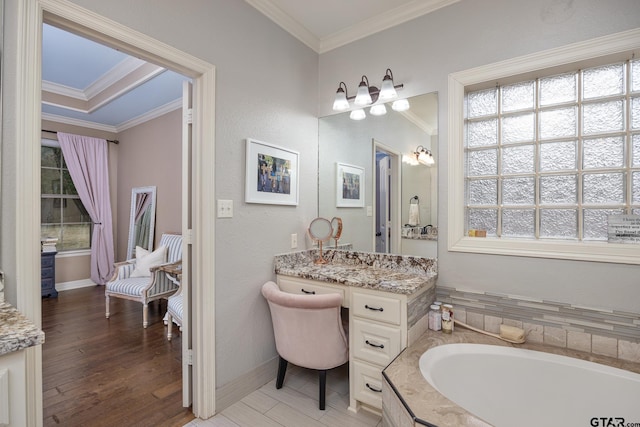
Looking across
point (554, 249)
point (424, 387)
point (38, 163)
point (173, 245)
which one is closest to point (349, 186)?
point (554, 249)

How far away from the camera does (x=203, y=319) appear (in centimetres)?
182

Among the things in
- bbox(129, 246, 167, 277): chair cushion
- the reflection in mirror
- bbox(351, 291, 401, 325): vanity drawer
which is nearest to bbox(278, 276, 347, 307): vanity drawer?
bbox(351, 291, 401, 325): vanity drawer

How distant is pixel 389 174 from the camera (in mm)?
2383

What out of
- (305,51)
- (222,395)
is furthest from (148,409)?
(305,51)

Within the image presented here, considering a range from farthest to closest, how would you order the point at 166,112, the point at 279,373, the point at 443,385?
the point at 166,112, the point at 279,373, the point at 443,385

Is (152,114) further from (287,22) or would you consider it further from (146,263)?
(287,22)

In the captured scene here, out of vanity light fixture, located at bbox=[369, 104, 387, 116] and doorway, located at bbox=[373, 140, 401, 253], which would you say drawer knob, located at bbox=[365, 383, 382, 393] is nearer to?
doorway, located at bbox=[373, 140, 401, 253]

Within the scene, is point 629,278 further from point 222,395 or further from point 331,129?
point 222,395

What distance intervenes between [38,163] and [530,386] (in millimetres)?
2540

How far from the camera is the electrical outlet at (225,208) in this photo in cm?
189

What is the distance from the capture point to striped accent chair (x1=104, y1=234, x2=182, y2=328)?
10.7 ft

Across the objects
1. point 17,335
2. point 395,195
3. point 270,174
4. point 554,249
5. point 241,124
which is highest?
point 241,124

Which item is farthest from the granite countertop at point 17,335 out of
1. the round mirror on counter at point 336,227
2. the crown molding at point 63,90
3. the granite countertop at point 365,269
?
the crown molding at point 63,90

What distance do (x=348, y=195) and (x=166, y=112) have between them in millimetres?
3222
